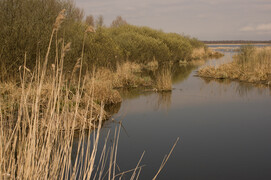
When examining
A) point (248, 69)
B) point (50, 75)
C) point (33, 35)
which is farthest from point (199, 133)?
point (248, 69)

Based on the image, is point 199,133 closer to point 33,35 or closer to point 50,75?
point 50,75

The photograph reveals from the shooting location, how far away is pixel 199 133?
733 centimetres

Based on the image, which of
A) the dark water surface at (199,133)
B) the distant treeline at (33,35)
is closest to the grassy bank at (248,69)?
the dark water surface at (199,133)

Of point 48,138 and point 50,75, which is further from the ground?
point 50,75

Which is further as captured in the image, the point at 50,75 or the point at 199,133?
the point at 199,133

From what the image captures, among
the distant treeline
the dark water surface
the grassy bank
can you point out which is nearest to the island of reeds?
the distant treeline

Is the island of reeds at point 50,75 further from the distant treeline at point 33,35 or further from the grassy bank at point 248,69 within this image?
the grassy bank at point 248,69

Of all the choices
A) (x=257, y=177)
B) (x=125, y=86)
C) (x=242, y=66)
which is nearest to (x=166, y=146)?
(x=257, y=177)

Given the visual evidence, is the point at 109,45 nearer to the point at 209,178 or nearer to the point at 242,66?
the point at 242,66

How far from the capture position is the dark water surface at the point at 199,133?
540cm

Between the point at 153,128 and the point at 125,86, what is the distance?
5.67 metres

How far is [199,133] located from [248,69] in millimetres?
9546

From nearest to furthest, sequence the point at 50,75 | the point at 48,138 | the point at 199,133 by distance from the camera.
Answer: the point at 48,138
the point at 50,75
the point at 199,133

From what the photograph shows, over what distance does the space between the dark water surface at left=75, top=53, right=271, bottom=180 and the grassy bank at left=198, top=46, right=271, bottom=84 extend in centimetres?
222
